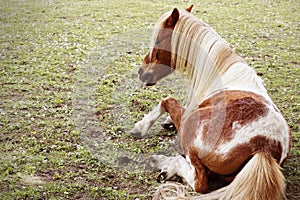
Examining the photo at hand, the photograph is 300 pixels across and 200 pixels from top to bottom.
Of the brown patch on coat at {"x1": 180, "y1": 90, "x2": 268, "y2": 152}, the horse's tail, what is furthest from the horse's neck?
the horse's tail

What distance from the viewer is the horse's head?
5332 mm

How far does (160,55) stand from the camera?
551cm

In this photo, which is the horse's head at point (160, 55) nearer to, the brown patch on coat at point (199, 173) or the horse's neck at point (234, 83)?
the horse's neck at point (234, 83)

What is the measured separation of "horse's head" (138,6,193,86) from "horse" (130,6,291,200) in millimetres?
14

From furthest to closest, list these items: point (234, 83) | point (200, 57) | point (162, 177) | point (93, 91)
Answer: point (93, 91) < point (200, 57) < point (162, 177) < point (234, 83)

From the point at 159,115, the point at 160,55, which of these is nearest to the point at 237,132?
the point at 159,115

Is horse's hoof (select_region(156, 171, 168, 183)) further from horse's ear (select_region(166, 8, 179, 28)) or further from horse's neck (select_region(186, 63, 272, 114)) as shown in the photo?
horse's ear (select_region(166, 8, 179, 28))

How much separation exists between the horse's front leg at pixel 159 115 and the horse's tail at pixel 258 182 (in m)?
1.81

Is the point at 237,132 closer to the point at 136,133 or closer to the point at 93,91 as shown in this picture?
the point at 136,133

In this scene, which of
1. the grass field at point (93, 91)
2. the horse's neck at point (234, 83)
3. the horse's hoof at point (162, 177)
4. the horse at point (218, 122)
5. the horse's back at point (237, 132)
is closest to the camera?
the horse at point (218, 122)

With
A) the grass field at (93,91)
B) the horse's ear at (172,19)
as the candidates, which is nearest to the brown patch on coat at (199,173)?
the grass field at (93,91)

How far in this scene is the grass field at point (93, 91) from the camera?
4.73 metres

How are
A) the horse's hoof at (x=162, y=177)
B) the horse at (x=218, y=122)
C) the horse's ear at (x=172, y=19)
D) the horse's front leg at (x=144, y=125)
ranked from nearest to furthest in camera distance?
1. the horse at (x=218, y=122)
2. the horse's hoof at (x=162, y=177)
3. the horse's ear at (x=172, y=19)
4. the horse's front leg at (x=144, y=125)

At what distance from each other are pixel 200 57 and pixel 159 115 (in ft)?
3.56
